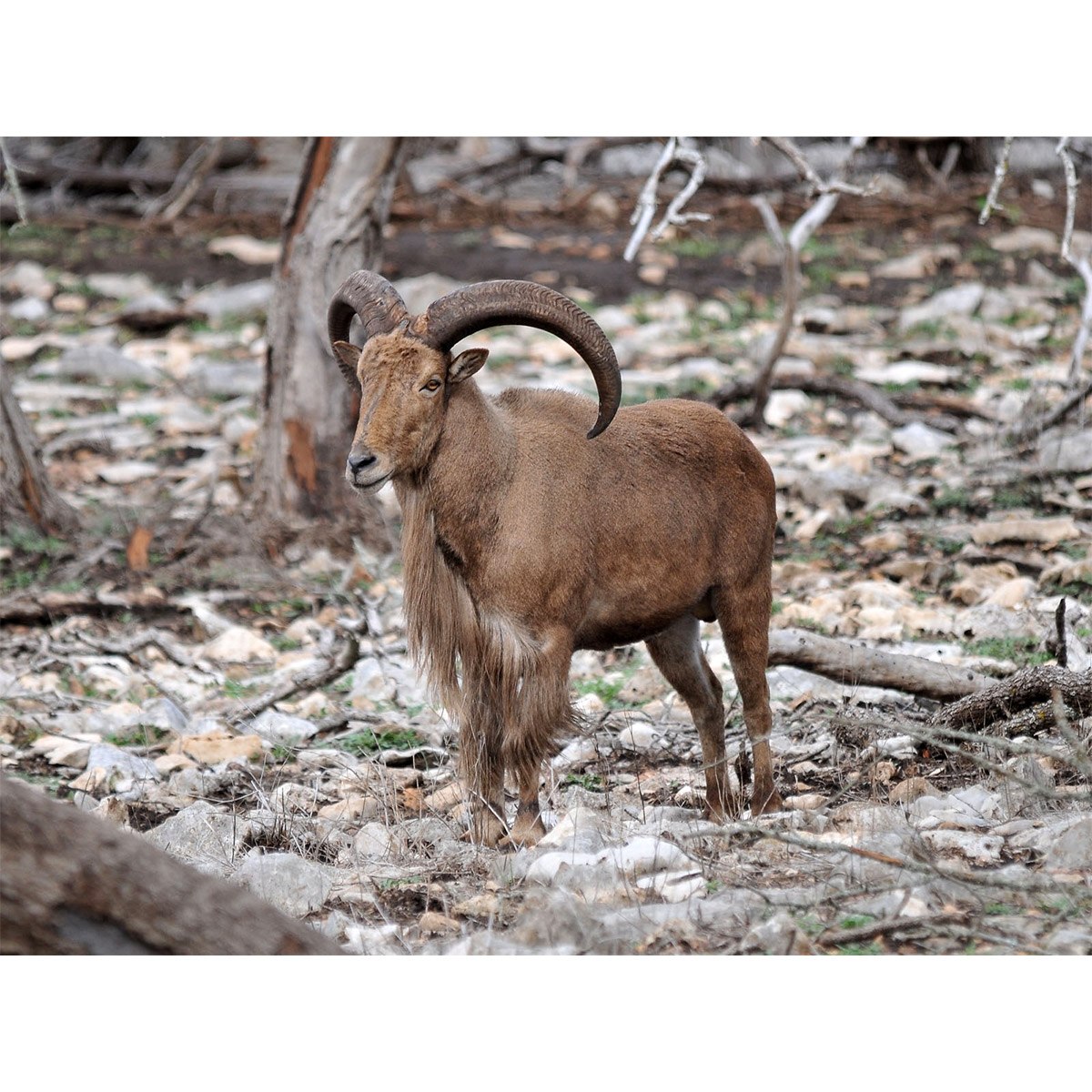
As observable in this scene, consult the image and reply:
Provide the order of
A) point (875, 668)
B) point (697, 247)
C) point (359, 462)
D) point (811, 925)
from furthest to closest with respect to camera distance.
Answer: point (697, 247) → point (875, 668) → point (359, 462) → point (811, 925)

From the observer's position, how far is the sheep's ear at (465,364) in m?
6.75

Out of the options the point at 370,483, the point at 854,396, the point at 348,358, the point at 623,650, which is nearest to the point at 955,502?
the point at 854,396

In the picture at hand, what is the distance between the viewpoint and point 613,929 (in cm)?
537

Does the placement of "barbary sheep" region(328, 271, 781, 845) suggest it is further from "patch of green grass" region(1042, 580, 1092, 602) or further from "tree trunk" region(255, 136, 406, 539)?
"tree trunk" region(255, 136, 406, 539)

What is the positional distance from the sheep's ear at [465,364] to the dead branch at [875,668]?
226cm

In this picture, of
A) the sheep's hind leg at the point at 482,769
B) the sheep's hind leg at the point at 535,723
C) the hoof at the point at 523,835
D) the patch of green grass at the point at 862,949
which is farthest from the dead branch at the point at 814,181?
the patch of green grass at the point at 862,949

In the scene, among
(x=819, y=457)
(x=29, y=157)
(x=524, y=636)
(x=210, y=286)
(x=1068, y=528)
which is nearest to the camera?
(x=524, y=636)

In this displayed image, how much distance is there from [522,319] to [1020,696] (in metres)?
2.85

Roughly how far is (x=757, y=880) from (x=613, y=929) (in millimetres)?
793

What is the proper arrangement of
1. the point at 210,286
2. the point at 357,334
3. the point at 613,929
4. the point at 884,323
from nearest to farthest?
the point at 613,929 < the point at 357,334 < the point at 884,323 < the point at 210,286

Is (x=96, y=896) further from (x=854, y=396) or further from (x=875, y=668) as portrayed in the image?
(x=854, y=396)

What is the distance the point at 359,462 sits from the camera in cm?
646

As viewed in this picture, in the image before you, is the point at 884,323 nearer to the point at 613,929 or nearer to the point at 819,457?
the point at 819,457

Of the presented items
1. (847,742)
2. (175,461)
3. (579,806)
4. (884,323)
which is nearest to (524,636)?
(579,806)
